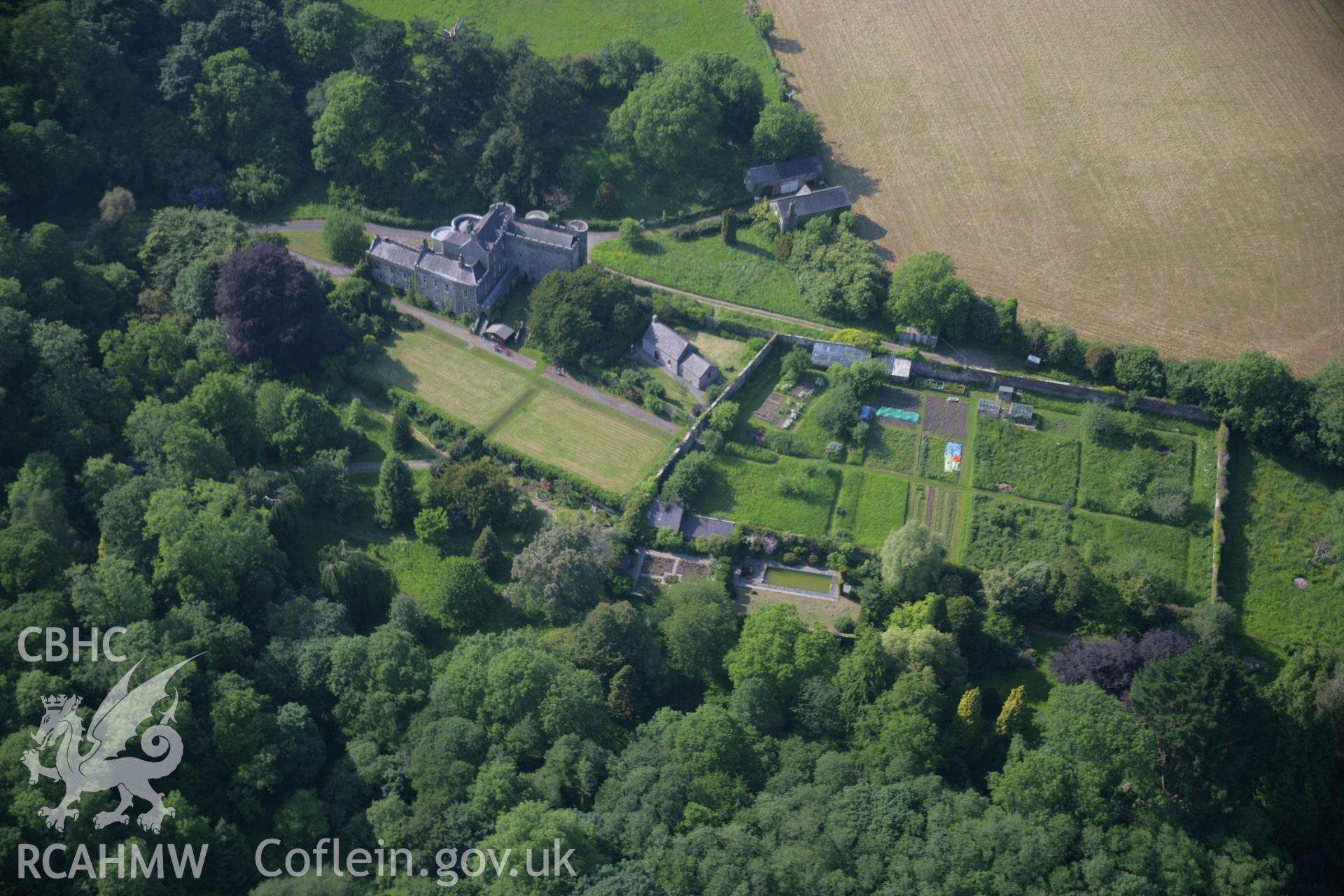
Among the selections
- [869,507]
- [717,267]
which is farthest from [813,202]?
[869,507]

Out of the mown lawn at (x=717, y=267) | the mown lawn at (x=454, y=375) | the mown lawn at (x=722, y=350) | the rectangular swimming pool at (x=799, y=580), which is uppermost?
the mown lawn at (x=717, y=267)

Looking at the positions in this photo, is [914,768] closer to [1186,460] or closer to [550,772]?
[550,772]

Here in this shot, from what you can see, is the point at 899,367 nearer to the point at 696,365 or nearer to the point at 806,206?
the point at 696,365

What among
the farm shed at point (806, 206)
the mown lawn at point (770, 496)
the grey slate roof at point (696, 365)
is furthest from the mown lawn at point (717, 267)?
the mown lawn at point (770, 496)

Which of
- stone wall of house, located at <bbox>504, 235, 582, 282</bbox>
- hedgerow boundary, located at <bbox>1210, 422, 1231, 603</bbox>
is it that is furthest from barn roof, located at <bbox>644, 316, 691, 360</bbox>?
hedgerow boundary, located at <bbox>1210, 422, 1231, 603</bbox>

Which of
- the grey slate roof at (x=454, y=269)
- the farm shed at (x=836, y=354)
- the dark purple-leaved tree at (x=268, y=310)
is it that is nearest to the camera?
the dark purple-leaved tree at (x=268, y=310)

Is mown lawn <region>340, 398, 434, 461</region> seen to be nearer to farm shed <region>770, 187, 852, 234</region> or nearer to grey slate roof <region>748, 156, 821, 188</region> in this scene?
farm shed <region>770, 187, 852, 234</region>

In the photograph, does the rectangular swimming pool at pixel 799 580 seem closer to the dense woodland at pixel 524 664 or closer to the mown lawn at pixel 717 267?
the dense woodland at pixel 524 664

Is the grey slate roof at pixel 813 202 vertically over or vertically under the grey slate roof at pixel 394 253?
over
